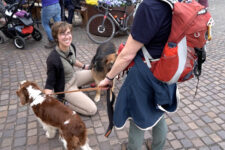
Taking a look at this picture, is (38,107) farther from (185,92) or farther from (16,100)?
(185,92)

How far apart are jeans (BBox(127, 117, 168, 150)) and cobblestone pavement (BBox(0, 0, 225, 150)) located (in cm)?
64

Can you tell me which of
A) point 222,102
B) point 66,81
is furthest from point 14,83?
point 222,102

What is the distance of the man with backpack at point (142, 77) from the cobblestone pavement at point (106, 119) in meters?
0.97

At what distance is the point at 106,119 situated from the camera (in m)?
3.26

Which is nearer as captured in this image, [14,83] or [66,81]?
[66,81]

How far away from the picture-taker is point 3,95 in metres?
3.85

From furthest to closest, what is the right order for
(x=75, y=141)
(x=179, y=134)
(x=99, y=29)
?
(x=99, y=29) < (x=179, y=134) < (x=75, y=141)

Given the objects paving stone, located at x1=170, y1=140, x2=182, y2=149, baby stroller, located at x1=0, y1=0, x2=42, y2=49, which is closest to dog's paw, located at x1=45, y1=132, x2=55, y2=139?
paving stone, located at x1=170, y1=140, x2=182, y2=149

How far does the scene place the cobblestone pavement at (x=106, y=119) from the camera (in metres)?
2.77

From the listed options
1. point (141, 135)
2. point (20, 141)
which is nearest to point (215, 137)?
point (141, 135)

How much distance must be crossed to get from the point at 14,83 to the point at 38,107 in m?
2.19

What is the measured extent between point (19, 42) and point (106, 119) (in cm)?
454

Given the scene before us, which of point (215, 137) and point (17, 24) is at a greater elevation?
point (17, 24)

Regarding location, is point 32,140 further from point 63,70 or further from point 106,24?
point 106,24
